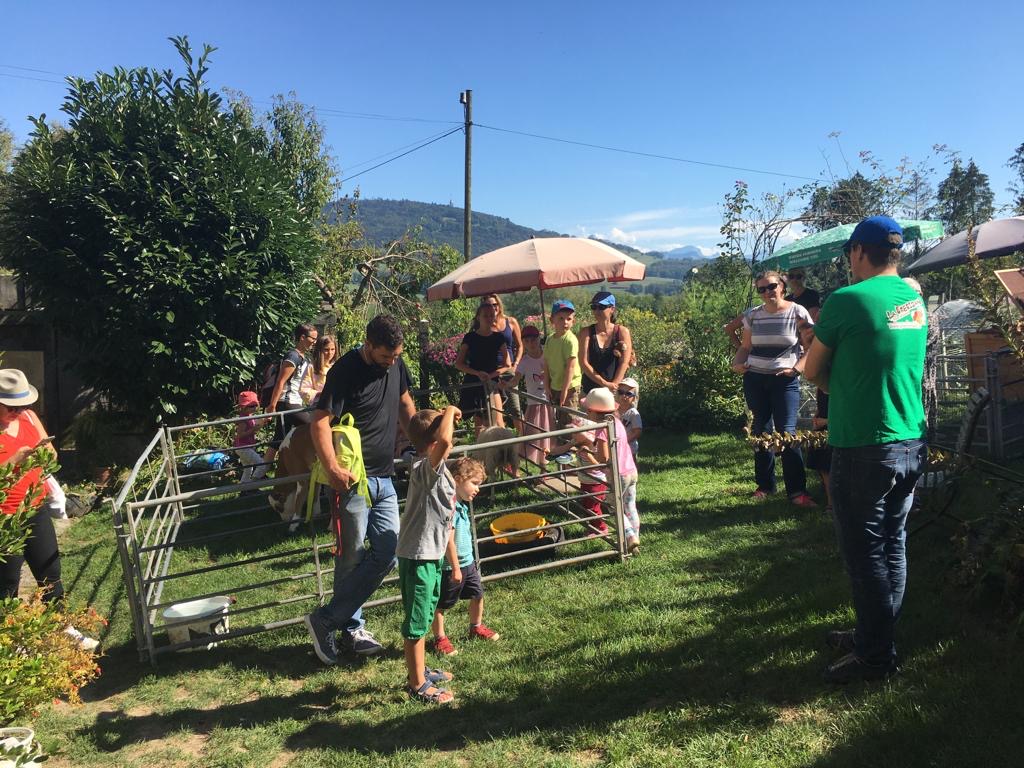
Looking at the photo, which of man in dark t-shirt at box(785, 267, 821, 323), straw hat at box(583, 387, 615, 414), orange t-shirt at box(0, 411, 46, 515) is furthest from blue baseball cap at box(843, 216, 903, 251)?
orange t-shirt at box(0, 411, 46, 515)

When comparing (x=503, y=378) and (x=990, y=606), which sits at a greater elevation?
(x=503, y=378)

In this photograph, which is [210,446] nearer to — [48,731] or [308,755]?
[48,731]

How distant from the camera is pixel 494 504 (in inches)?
277

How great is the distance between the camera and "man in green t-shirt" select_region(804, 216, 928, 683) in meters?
3.11

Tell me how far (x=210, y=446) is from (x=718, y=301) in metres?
8.15

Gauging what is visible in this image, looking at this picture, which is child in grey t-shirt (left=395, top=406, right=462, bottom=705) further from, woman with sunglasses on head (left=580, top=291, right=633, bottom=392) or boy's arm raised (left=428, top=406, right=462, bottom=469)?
woman with sunglasses on head (left=580, top=291, right=633, bottom=392)

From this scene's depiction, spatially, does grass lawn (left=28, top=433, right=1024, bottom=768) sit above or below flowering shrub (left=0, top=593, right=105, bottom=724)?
below

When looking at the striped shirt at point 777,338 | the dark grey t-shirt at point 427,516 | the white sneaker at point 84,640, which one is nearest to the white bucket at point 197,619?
the white sneaker at point 84,640

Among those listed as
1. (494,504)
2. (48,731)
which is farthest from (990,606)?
(48,731)

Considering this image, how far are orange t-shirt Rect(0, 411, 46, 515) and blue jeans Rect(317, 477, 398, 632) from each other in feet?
5.15

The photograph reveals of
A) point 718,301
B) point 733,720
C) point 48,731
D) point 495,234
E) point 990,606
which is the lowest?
point 48,731

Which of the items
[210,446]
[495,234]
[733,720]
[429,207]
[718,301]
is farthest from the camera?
[429,207]

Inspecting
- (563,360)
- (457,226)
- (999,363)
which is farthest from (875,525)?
(457,226)

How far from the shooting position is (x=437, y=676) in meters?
3.86
